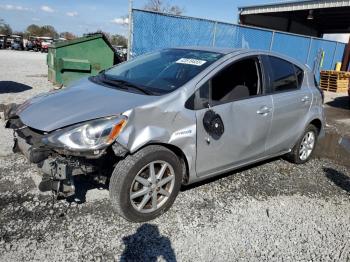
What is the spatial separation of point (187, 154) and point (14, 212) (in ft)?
5.60

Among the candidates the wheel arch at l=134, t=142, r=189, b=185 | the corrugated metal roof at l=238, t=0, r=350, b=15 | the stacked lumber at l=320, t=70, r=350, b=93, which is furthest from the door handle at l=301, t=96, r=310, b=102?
the corrugated metal roof at l=238, t=0, r=350, b=15

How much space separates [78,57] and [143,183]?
778 cm

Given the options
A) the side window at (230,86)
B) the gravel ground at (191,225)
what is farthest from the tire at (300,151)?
the side window at (230,86)

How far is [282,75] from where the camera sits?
4.52 meters

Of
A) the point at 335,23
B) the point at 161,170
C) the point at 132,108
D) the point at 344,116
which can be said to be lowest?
the point at 344,116

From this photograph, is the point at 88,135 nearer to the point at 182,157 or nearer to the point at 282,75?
the point at 182,157

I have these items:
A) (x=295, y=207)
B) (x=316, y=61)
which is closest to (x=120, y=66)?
(x=295, y=207)

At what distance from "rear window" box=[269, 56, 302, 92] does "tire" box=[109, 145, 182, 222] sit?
5.95 ft

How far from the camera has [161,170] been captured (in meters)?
3.25

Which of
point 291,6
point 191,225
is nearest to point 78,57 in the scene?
point 191,225

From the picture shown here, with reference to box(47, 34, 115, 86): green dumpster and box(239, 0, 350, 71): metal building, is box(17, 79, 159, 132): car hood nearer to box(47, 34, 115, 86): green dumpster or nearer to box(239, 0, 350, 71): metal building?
box(47, 34, 115, 86): green dumpster

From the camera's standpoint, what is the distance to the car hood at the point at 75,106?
3.02 metres

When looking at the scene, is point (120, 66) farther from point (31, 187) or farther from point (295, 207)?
point (295, 207)

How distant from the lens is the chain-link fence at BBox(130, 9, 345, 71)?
33.3ft
